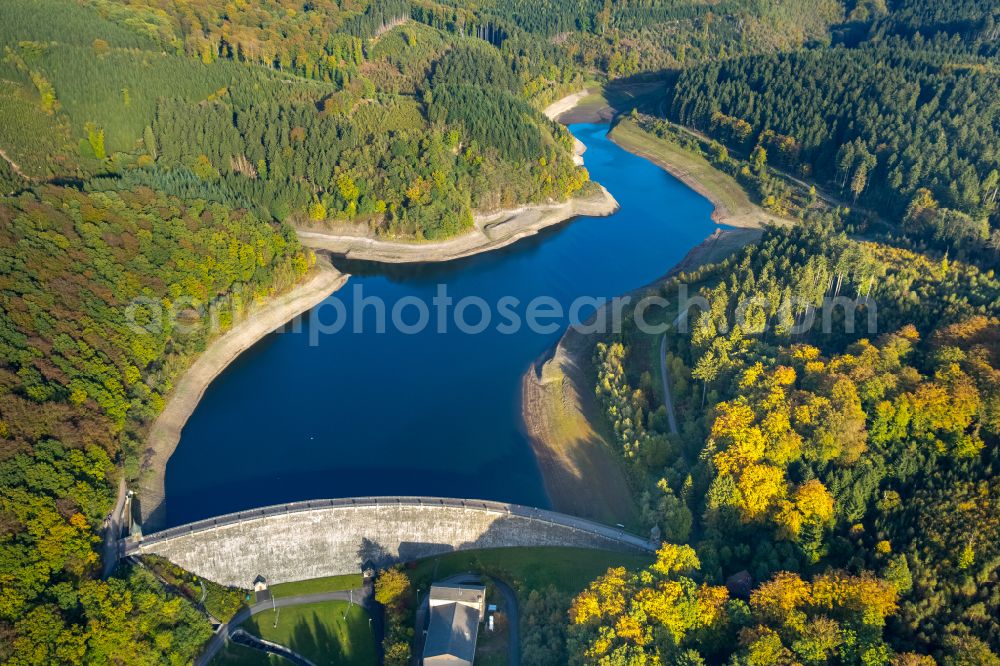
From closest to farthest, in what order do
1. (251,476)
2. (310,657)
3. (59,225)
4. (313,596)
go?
(310,657)
(313,596)
(251,476)
(59,225)

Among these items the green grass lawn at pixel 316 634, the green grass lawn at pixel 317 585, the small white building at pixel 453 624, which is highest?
the small white building at pixel 453 624

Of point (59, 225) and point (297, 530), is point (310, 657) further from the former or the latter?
point (59, 225)

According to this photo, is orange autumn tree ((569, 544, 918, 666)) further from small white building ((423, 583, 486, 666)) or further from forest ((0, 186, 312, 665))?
forest ((0, 186, 312, 665))

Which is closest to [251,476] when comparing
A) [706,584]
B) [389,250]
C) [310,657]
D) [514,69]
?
[310,657]

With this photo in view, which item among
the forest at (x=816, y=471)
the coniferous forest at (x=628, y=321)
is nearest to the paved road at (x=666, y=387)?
the forest at (x=816, y=471)

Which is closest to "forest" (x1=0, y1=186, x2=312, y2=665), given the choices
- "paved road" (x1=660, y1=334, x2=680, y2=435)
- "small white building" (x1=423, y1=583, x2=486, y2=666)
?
"small white building" (x1=423, y1=583, x2=486, y2=666)

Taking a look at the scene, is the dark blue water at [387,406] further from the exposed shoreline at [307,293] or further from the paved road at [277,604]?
the paved road at [277,604]

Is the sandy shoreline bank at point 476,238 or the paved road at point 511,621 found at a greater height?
the sandy shoreline bank at point 476,238
